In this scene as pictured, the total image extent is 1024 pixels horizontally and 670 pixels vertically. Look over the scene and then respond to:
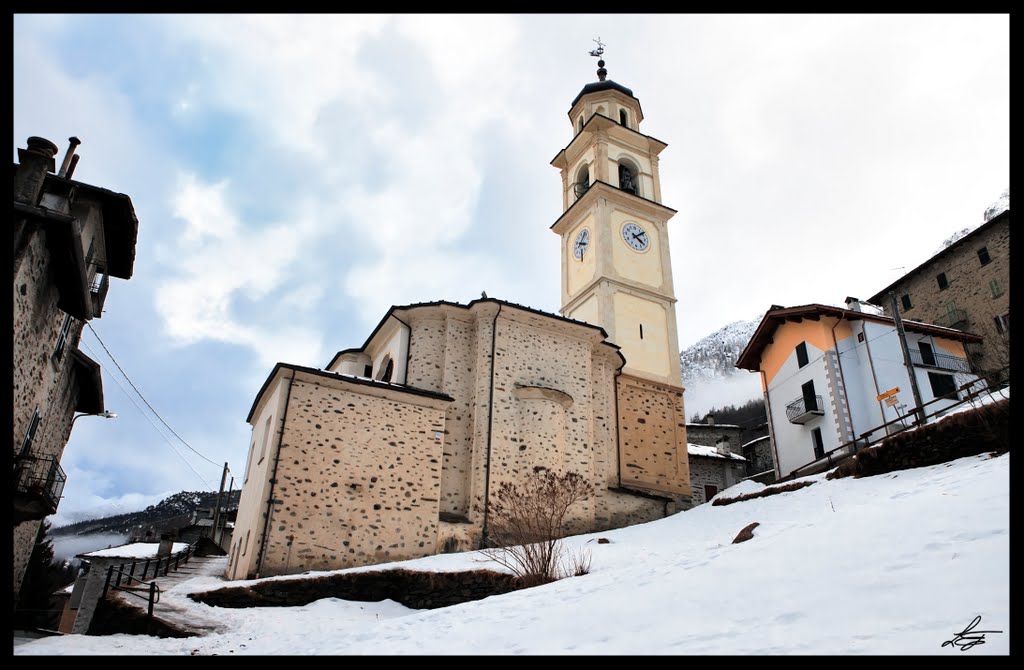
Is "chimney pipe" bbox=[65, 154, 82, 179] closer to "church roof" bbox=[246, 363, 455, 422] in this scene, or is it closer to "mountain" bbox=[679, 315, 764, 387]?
"church roof" bbox=[246, 363, 455, 422]

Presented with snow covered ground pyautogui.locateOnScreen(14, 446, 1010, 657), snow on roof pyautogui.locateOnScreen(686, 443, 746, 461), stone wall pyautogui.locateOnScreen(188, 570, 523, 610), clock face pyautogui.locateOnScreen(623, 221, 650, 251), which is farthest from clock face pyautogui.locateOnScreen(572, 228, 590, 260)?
snow covered ground pyautogui.locateOnScreen(14, 446, 1010, 657)

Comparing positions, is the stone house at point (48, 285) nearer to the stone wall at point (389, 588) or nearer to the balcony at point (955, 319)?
the stone wall at point (389, 588)

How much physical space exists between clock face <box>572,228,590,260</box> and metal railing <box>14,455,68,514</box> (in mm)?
20522

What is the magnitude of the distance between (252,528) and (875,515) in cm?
1304

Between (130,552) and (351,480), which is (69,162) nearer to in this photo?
(351,480)

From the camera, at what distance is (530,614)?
8125 millimetres

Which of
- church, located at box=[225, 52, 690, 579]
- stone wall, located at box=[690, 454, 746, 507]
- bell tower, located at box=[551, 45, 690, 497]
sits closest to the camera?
church, located at box=[225, 52, 690, 579]

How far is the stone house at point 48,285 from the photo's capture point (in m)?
10.9

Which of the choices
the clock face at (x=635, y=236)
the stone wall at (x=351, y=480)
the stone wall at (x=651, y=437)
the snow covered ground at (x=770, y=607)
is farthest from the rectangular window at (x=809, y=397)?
the stone wall at (x=351, y=480)

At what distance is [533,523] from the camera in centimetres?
1541

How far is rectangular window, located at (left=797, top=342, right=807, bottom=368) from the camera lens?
23844 mm

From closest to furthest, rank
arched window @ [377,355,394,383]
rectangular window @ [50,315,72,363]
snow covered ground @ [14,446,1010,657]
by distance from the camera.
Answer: snow covered ground @ [14,446,1010,657] < rectangular window @ [50,315,72,363] < arched window @ [377,355,394,383]
